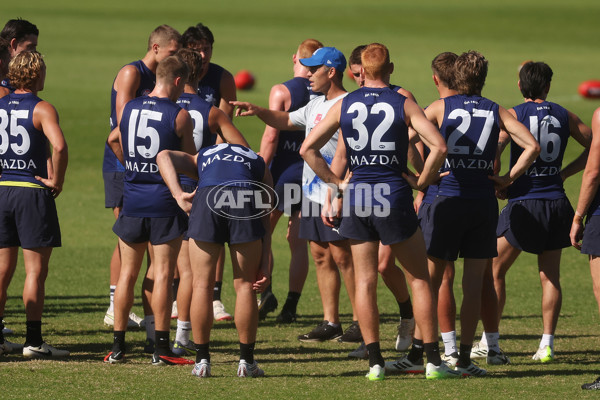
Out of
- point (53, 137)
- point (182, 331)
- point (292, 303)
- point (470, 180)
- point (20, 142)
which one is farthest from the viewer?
point (292, 303)

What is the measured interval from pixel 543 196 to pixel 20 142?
4.29 meters

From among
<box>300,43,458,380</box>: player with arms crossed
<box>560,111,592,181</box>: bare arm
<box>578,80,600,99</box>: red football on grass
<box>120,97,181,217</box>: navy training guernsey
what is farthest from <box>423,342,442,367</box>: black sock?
<box>578,80,600,99</box>: red football on grass

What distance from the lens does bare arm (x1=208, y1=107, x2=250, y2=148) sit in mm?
8070

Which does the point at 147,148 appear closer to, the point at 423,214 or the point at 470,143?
the point at 423,214

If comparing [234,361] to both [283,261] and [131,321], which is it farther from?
[283,261]

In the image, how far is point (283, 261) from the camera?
45.2 ft

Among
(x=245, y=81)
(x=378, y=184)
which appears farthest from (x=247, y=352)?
(x=245, y=81)

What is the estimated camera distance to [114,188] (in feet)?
33.3

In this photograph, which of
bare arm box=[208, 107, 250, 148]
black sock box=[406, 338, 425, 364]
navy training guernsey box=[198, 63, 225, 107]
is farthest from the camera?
navy training guernsey box=[198, 63, 225, 107]

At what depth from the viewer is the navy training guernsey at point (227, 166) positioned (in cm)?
734

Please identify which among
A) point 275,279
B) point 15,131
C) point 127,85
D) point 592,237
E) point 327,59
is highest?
point 327,59

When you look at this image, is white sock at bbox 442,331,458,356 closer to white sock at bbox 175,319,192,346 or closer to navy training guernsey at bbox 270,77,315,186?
white sock at bbox 175,319,192,346

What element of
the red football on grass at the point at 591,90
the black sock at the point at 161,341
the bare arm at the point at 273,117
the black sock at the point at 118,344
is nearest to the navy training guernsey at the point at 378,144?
the bare arm at the point at 273,117

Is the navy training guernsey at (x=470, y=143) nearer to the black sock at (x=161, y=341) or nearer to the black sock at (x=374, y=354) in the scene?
the black sock at (x=374, y=354)
